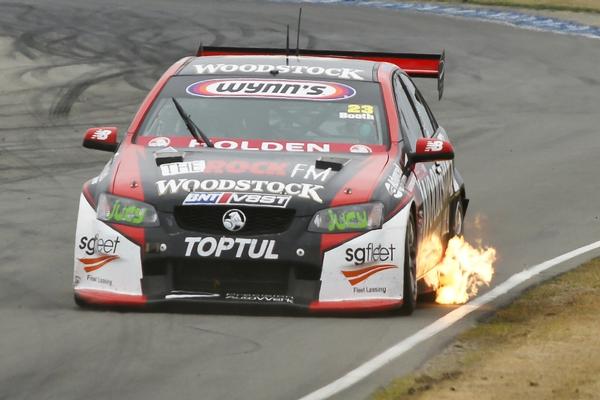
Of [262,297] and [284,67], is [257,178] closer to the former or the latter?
[262,297]

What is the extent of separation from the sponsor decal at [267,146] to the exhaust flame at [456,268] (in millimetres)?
839

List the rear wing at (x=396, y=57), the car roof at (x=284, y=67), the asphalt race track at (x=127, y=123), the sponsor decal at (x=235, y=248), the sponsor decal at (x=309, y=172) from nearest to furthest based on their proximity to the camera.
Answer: the asphalt race track at (x=127, y=123) < the sponsor decal at (x=235, y=248) < the sponsor decal at (x=309, y=172) < the car roof at (x=284, y=67) < the rear wing at (x=396, y=57)

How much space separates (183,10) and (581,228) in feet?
65.1

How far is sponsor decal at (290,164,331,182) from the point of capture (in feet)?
31.6

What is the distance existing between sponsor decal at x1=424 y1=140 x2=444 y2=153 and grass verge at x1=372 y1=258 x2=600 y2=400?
1.01 m

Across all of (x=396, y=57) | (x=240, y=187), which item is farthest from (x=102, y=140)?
(x=396, y=57)

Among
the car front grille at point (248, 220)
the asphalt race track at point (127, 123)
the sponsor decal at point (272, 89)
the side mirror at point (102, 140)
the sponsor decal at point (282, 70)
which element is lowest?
the asphalt race track at point (127, 123)

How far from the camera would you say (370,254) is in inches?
367

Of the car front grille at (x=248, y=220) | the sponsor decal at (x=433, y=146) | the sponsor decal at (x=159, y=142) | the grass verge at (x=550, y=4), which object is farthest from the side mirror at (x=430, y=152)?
the grass verge at (x=550, y=4)

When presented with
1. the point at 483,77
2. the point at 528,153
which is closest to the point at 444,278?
the point at 528,153

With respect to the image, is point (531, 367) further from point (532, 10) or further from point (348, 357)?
point (532, 10)

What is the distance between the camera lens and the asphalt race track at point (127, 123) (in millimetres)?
8039

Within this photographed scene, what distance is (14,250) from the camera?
39.2 ft

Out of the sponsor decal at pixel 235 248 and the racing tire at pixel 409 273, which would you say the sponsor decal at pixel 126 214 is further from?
the racing tire at pixel 409 273
